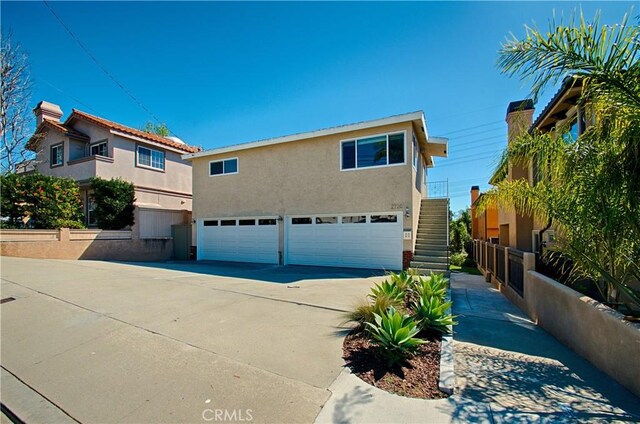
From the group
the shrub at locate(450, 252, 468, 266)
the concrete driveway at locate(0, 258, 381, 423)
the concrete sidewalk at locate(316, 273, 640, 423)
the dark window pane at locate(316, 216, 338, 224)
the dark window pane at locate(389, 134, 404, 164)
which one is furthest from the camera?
the shrub at locate(450, 252, 468, 266)

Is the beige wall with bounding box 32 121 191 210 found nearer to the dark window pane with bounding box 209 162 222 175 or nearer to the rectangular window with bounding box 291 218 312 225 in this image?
the dark window pane with bounding box 209 162 222 175

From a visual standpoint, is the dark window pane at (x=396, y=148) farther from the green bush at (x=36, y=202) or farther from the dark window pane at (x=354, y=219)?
the green bush at (x=36, y=202)

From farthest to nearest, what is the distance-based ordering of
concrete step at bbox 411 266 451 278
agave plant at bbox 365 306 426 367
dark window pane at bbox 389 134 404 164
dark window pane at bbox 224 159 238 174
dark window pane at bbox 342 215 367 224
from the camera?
dark window pane at bbox 224 159 238 174
dark window pane at bbox 342 215 367 224
dark window pane at bbox 389 134 404 164
concrete step at bbox 411 266 451 278
agave plant at bbox 365 306 426 367

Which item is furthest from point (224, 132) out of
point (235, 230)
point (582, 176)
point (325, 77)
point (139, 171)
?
point (582, 176)

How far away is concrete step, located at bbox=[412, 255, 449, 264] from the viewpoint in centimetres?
1101

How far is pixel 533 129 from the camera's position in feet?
29.6

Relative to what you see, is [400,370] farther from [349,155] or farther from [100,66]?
[100,66]

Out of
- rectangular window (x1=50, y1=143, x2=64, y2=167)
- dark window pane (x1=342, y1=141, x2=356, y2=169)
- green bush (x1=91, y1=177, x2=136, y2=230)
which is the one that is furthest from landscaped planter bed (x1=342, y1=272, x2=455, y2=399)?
rectangular window (x1=50, y1=143, x2=64, y2=167)

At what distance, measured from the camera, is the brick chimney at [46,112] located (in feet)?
65.5

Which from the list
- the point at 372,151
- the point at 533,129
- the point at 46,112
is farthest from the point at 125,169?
the point at 533,129

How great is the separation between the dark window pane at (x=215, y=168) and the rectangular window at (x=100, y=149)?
22.8ft

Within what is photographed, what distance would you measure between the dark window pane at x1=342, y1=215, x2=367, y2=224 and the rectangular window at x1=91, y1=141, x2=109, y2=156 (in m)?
15.2

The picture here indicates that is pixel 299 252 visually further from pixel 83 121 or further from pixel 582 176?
pixel 83 121

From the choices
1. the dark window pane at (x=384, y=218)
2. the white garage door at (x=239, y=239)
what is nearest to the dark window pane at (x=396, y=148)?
the dark window pane at (x=384, y=218)
